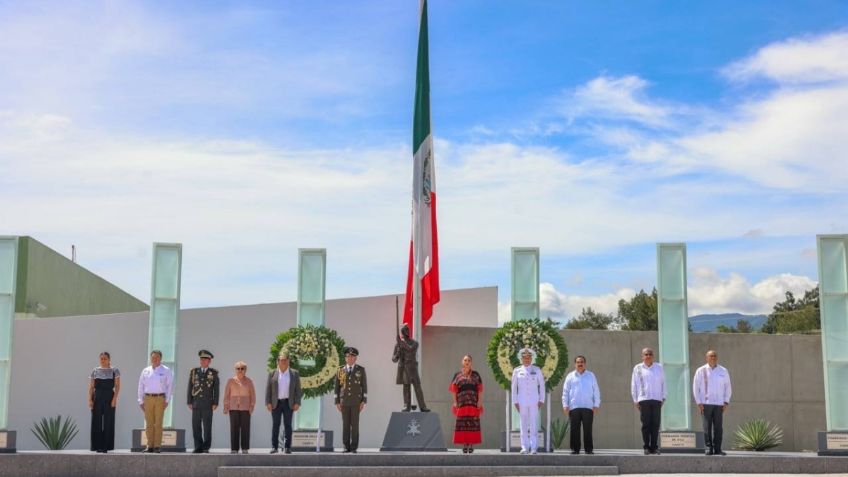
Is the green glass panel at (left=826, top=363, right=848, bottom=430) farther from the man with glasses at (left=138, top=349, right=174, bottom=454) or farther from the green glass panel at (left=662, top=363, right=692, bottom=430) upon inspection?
the man with glasses at (left=138, top=349, right=174, bottom=454)

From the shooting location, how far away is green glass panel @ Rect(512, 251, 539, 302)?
Answer: 1662cm

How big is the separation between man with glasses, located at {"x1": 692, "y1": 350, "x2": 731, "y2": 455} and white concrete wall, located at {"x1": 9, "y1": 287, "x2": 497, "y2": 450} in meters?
6.64

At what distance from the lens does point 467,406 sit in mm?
14555

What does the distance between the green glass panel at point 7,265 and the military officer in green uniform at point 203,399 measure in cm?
353

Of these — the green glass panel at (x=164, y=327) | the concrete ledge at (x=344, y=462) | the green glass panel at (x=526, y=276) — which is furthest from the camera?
the green glass panel at (x=526, y=276)

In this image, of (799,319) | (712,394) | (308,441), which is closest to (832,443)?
(712,394)

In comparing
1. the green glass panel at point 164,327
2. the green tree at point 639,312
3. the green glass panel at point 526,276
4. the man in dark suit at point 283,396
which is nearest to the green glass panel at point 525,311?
the green glass panel at point 526,276

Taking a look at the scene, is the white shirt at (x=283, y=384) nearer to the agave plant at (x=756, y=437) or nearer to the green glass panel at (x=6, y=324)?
the green glass panel at (x=6, y=324)

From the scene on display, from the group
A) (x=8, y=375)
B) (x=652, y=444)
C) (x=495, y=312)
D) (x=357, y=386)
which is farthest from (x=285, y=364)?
(x=495, y=312)

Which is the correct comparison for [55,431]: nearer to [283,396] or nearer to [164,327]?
[164,327]

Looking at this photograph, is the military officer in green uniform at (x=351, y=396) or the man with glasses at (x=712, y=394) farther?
the military officer in green uniform at (x=351, y=396)

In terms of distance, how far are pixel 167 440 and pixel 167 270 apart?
288 cm

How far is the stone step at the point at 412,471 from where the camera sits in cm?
1337

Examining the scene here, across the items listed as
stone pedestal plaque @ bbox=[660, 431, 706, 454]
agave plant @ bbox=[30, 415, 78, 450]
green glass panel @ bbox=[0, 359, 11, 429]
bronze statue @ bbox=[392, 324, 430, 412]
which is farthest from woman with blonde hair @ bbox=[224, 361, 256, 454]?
stone pedestal plaque @ bbox=[660, 431, 706, 454]
